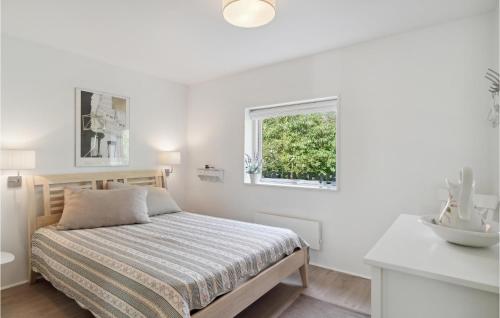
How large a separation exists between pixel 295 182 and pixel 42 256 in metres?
2.73

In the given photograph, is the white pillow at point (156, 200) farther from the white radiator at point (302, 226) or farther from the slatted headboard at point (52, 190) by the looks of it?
the white radiator at point (302, 226)

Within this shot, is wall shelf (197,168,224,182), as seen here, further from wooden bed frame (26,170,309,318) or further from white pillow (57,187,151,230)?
white pillow (57,187,151,230)

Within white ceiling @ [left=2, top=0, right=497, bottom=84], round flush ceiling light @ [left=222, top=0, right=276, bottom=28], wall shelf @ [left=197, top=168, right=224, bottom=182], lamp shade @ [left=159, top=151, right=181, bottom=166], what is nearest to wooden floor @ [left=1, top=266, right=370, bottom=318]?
wall shelf @ [left=197, top=168, right=224, bottom=182]

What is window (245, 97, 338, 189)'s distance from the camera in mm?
3223

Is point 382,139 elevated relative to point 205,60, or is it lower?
lower

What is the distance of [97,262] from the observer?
1.93 metres

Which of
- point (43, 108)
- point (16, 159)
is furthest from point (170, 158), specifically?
point (16, 159)

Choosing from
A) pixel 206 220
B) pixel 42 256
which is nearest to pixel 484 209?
pixel 206 220

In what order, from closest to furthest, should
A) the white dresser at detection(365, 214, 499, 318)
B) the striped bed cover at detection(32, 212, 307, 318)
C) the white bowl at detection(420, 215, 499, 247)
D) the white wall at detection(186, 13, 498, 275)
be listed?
the white dresser at detection(365, 214, 499, 318) < the white bowl at detection(420, 215, 499, 247) < the striped bed cover at detection(32, 212, 307, 318) < the white wall at detection(186, 13, 498, 275)

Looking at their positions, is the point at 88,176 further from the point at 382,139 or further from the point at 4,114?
the point at 382,139

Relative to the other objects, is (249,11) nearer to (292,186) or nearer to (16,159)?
(292,186)

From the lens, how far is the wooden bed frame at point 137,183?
1.79 metres

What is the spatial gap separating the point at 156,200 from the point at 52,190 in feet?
3.50

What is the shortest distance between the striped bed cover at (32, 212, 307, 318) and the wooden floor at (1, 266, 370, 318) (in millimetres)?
215
